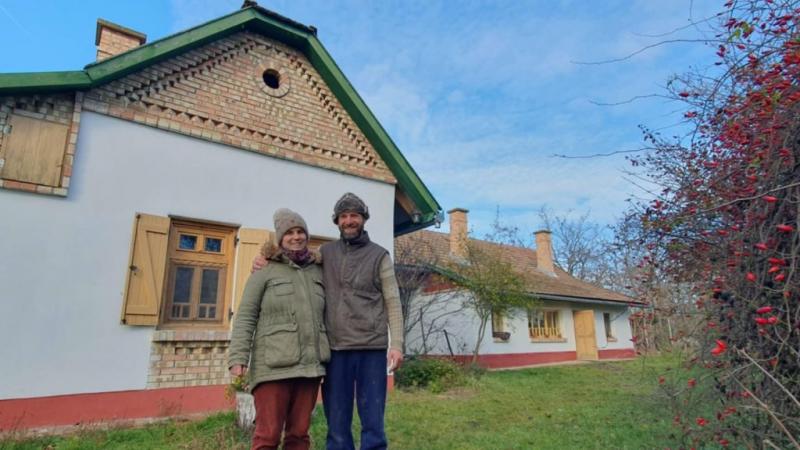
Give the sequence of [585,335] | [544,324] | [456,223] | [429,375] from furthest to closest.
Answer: [585,335] < [544,324] < [456,223] < [429,375]

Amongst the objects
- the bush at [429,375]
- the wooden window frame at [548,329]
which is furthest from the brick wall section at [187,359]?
the wooden window frame at [548,329]

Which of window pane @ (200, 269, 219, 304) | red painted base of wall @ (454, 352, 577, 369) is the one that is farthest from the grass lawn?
red painted base of wall @ (454, 352, 577, 369)

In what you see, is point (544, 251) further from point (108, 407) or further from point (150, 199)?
point (108, 407)

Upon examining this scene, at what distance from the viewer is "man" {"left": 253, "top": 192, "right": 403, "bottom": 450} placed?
2.74 metres

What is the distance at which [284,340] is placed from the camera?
269cm

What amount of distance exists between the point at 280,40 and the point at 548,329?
14.1 m

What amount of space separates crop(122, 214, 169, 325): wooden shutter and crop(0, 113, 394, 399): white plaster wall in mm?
102

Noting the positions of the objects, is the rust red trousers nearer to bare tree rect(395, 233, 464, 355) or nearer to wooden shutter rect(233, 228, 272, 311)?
wooden shutter rect(233, 228, 272, 311)

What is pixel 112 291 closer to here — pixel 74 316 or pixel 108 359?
pixel 74 316

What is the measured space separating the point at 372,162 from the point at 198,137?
294cm

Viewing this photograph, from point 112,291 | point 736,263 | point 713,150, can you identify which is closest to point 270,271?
point 736,263

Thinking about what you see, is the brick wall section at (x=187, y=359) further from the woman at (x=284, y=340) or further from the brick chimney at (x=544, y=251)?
the brick chimney at (x=544, y=251)

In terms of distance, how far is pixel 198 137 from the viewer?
6.43 m

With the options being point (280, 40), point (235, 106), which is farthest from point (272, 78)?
point (235, 106)
